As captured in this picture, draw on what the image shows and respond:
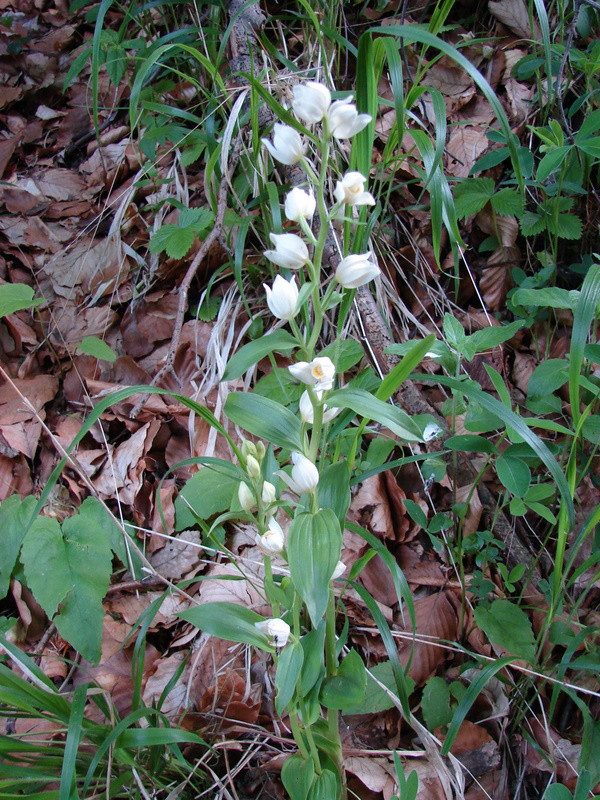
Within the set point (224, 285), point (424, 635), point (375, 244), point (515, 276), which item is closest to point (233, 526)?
point (424, 635)

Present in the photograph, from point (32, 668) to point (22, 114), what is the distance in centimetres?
263

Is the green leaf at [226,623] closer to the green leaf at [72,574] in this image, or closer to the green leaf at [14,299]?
the green leaf at [72,574]

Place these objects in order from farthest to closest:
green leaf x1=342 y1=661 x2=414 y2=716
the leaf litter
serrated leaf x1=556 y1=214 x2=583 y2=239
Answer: serrated leaf x1=556 y1=214 x2=583 y2=239 < the leaf litter < green leaf x1=342 y1=661 x2=414 y2=716

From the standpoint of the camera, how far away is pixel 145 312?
1926mm

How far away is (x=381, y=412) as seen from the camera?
0.73 meters

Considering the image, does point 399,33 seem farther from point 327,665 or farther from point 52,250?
point 52,250

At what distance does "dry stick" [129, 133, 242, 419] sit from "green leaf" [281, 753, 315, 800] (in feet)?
3.49

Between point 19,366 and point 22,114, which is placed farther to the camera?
point 22,114

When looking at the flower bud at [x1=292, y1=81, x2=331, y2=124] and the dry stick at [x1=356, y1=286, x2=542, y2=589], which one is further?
the dry stick at [x1=356, y1=286, x2=542, y2=589]

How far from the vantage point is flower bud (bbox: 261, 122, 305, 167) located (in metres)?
0.79

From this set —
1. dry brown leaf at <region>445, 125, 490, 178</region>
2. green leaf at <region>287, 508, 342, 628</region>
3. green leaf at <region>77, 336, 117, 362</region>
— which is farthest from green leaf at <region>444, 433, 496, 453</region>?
dry brown leaf at <region>445, 125, 490, 178</region>

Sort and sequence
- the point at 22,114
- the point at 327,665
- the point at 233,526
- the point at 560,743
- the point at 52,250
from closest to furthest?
1. the point at 327,665
2. the point at 560,743
3. the point at 233,526
4. the point at 52,250
5. the point at 22,114

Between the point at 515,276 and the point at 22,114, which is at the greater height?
the point at 22,114

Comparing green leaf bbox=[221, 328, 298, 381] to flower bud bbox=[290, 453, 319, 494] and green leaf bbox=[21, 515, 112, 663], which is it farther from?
green leaf bbox=[21, 515, 112, 663]
